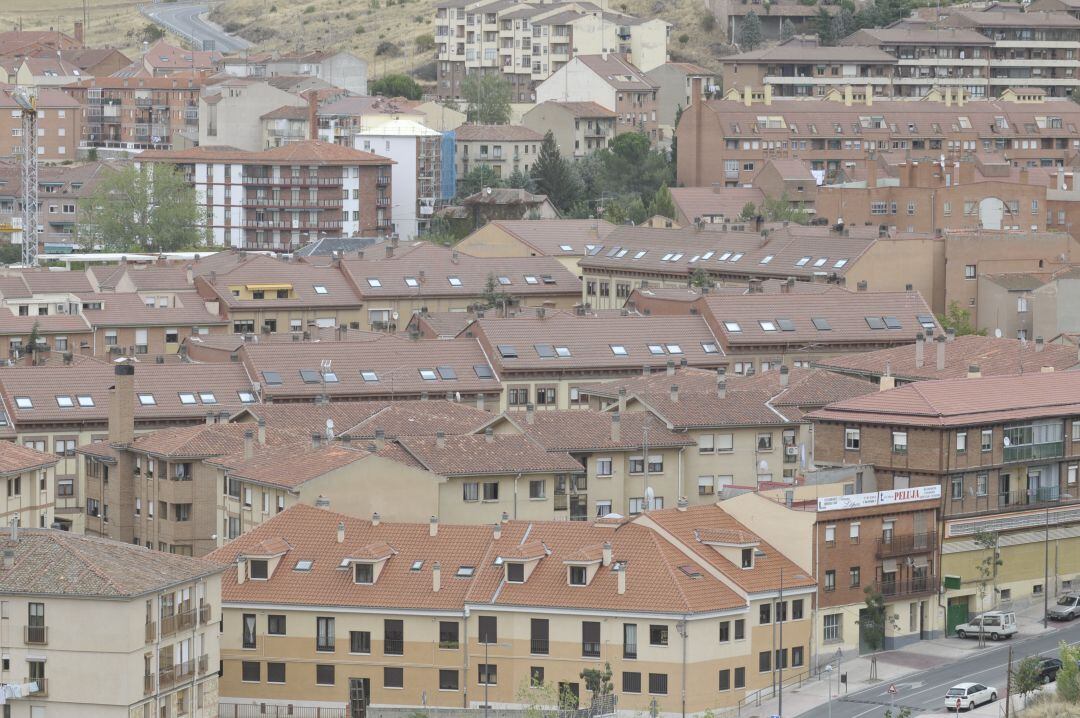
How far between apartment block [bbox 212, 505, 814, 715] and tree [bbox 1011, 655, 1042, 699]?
7062 mm

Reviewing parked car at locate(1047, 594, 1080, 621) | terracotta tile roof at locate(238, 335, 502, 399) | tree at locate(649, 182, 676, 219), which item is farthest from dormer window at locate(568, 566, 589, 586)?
tree at locate(649, 182, 676, 219)

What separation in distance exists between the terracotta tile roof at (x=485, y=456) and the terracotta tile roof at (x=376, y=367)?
1816cm

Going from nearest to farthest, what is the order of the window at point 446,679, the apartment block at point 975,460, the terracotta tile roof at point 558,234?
the window at point 446,679 → the apartment block at point 975,460 → the terracotta tile roof at point 558,234

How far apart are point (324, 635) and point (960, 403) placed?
23401 mm

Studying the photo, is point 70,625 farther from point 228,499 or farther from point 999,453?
point 999,453

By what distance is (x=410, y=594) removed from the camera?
266 ft

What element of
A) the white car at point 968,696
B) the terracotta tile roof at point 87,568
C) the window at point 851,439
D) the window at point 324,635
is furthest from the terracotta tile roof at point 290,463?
the white car at point 968,696

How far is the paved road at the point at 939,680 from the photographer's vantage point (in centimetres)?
7900

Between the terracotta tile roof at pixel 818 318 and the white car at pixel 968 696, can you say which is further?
the terracotta tile roof at pixel 818 318

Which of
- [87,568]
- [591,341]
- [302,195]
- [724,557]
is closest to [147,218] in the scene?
[302,195]

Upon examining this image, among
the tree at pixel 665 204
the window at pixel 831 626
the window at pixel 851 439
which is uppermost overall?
the tree at pixel 665 204

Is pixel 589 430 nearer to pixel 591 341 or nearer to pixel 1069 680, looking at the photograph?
pixel 591 341

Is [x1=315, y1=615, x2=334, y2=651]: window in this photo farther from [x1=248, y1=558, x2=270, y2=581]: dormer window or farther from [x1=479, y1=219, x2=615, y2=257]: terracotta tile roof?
[x1=479, y1=219, x2=615, y2=257]: terracotta tile roof

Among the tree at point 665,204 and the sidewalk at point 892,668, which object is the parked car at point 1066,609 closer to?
the sidewalk at point 892,668
